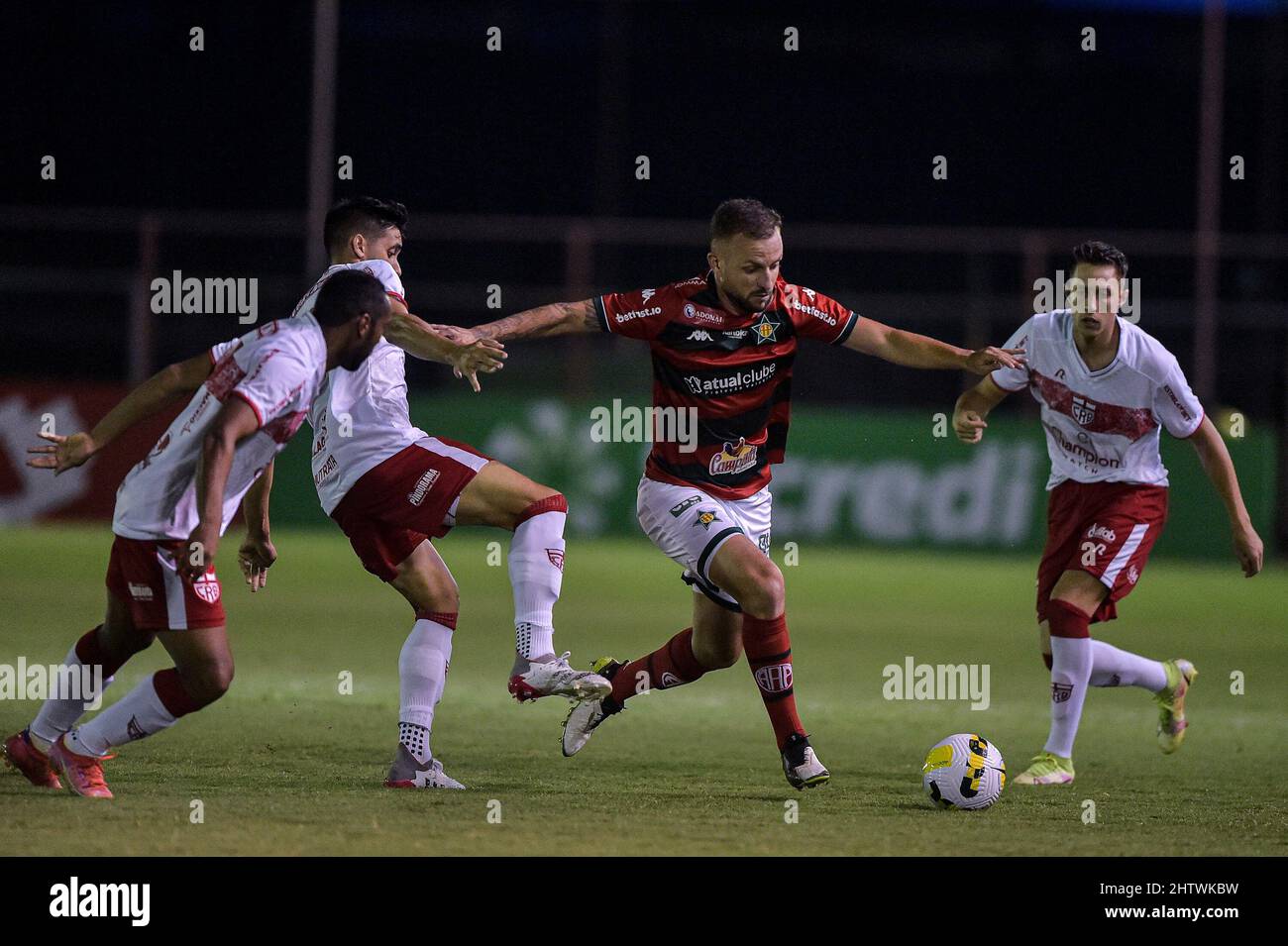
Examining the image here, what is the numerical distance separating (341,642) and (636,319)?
5.20 meters

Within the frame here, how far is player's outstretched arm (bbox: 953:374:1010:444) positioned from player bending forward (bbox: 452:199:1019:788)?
437 mm

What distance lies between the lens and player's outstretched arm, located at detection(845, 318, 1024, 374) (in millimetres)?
7496

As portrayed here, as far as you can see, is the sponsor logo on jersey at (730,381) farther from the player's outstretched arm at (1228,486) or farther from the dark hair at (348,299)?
the player's outstretched arm at (1228,486)

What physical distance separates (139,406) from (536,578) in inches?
70.2

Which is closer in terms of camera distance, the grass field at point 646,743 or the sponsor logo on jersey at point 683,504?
the grass field at point 646,743

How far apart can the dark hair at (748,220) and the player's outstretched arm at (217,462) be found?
2.32m

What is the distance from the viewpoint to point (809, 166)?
113 ft

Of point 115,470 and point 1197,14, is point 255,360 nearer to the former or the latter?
point 115,470

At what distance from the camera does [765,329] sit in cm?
766

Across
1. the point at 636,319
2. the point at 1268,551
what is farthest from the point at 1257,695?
the point at 1268,551

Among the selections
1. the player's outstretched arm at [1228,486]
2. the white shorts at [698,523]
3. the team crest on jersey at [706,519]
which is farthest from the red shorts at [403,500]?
the player's outstretched arm at [1228,486]

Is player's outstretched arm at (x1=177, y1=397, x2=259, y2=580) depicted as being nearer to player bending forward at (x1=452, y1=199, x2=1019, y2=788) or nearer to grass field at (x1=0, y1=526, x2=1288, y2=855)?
grass field at (x1=0, y1=526, x2=1288, y2=855)

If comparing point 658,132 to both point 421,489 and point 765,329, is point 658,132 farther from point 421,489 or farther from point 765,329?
point 421,489

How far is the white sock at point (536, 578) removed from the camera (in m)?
7.16
